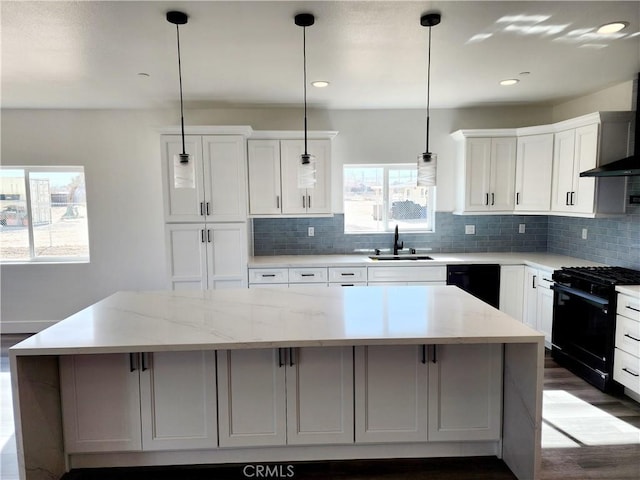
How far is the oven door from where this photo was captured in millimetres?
2900

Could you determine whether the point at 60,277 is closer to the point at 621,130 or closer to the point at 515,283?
the point at 515,283

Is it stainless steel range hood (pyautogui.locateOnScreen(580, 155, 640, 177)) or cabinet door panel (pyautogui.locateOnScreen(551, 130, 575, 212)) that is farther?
cabinet door panel (pyautogui.locateOnScreen(551, 130, 575, 212))

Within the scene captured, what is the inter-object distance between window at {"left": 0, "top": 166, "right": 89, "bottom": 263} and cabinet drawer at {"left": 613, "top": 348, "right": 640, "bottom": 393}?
5372 mm

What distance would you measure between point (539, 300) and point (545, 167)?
55.1 inches

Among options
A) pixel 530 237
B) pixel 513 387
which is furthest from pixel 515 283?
pixel 513 387

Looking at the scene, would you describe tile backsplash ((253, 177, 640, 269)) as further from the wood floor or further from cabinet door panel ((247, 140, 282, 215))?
the wood floor

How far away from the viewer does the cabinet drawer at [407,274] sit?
3.98m

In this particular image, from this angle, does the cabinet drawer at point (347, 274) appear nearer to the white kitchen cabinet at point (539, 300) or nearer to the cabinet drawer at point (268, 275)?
→ the cabinet drawer at point (268, 275)

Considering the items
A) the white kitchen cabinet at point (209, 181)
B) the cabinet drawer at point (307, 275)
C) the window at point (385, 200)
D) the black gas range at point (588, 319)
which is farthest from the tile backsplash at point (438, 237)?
the black gas range at point (588, 319)

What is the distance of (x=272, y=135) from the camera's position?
13.5 ft

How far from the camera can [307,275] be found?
3.97 m

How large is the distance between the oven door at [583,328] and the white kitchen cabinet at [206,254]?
3.04 meters

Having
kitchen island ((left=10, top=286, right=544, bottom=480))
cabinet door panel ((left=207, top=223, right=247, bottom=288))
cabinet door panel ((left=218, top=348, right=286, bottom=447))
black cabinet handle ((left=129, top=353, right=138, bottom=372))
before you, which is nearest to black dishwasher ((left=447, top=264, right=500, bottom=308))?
kitchen island ((left=10, top=286, right=544, bottom=480))

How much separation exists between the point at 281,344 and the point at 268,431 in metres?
0.69
